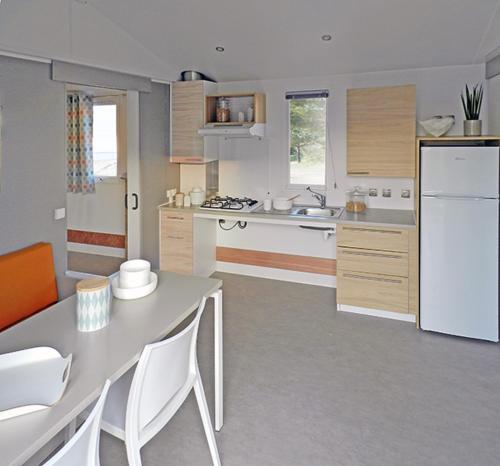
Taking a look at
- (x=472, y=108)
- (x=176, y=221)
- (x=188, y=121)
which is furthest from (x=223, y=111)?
(x=472, y=108)

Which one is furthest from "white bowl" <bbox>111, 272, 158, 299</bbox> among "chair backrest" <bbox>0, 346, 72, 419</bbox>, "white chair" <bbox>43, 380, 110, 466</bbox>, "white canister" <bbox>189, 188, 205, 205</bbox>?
"white canister" <bbox>189, 188, 205, 205</bbox>

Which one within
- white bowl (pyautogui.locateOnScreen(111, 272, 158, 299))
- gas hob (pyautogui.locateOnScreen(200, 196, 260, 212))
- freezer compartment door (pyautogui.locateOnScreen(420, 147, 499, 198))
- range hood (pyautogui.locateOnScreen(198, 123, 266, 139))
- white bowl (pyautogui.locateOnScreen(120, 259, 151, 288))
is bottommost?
white bowl (pyautogui.locateOnScreen(111, 272, 158, 299))

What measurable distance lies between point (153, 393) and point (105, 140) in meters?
4.64

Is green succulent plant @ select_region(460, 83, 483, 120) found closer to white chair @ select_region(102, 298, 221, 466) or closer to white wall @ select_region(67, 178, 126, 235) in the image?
white chair @ select_region(102, 298, 221, 466)

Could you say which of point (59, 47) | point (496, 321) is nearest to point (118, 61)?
point (59, 47)

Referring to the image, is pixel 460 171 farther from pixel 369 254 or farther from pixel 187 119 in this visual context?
pixel 187 119

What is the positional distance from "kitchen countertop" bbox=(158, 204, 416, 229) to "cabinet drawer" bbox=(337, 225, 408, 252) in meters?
0.05

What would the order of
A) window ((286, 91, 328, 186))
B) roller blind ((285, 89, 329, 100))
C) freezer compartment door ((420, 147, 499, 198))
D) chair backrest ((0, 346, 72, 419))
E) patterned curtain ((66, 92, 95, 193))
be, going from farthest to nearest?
patterned curtain ((66, 92, 95, 193)) < window ((286, 91, 328, 186)) < roller blind ((285, 89, 329, 100)) < freezer compartment door ((420, 147, 499, 198)) < chair backrest ((0, 346, 72, 419))

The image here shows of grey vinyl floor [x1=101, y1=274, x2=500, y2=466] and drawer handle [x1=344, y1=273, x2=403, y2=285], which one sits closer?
grey vinyl floor [x1=101, y1=274, x2=500, y2=466]

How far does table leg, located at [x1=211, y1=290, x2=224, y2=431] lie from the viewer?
84.0 inches

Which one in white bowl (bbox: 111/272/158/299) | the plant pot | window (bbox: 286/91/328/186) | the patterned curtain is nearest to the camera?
white bowl (bbox: 111/272/158/299)

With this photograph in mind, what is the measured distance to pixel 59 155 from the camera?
319cm

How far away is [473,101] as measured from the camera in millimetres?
3656

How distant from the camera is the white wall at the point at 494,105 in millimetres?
3506
